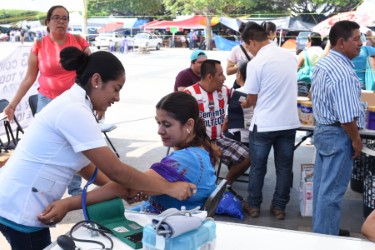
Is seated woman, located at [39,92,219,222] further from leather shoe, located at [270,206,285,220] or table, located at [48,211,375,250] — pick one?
leather shoe, located at [270,206,285,220]

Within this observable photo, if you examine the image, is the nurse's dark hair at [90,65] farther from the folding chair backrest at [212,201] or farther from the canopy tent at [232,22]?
the canopy tent at [232,22]

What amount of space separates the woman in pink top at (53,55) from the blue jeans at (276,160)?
165 cm

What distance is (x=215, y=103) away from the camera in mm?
4297

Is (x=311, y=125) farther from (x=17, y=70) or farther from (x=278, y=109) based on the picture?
(x=17, y=70)

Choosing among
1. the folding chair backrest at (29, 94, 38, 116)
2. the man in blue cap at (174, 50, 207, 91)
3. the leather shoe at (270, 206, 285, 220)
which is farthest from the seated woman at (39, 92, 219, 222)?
the folding chair backrest at (29, 94, 38, 116)

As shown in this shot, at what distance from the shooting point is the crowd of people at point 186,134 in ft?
6.23

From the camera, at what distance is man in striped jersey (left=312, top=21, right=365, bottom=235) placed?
3092 millimetres

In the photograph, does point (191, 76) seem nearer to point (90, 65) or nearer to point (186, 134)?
point (186, 134)

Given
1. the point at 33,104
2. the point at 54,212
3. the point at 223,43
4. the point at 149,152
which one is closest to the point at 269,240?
the point at 54,212

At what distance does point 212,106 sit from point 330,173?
1.33 meters

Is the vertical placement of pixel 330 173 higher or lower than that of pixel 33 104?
lower

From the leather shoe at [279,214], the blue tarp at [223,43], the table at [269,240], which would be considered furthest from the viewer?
the blue tarp at [223,43]

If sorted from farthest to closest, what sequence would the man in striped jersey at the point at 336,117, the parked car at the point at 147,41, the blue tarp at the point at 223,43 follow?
1. the blue tarp at the point at 223,43
2. the parked car at the point at 147,41
3. the man in striped jersey at the point at 336,117

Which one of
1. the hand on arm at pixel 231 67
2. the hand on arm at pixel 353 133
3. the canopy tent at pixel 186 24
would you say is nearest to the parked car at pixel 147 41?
the canopy tent at pixel 186 24
